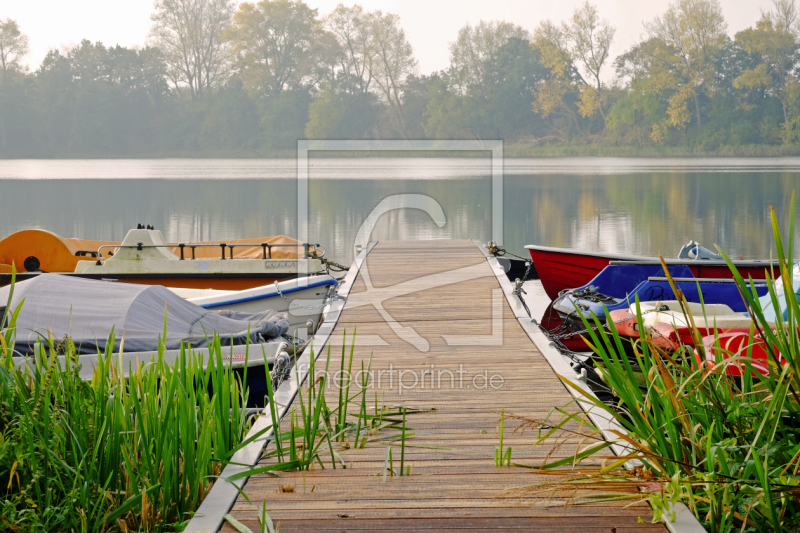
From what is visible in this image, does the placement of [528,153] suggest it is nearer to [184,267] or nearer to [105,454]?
[184,267]

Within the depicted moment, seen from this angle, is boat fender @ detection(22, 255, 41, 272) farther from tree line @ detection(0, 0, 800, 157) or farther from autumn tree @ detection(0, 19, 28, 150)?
autumn tree @ detection(0, 19, 28, 150)

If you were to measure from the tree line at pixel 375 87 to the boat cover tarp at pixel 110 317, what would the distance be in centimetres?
6243

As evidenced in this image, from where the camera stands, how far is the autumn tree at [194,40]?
80562mm

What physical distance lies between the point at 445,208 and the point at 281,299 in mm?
18518

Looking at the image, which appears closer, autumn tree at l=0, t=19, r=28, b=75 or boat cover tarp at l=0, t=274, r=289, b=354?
boat cover tarp at l=0, t=274, r=289, b=354

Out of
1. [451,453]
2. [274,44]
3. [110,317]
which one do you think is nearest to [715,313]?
[451,453]

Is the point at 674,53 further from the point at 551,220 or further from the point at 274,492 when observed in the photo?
the point at 274,492

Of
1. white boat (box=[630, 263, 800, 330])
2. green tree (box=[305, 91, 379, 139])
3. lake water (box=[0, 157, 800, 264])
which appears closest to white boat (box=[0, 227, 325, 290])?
white boat (box=[630, 263, 800, 330])

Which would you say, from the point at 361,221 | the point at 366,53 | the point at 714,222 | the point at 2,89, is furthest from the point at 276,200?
the point at 2,89

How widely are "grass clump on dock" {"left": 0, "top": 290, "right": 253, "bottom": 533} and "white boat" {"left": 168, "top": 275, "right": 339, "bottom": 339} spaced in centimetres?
441

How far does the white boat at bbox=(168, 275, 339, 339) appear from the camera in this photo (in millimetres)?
7793

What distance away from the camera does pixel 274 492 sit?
8.84 ft

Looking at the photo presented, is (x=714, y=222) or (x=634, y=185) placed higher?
(x=634, y=185)

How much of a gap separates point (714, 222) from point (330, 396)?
21.5 m
